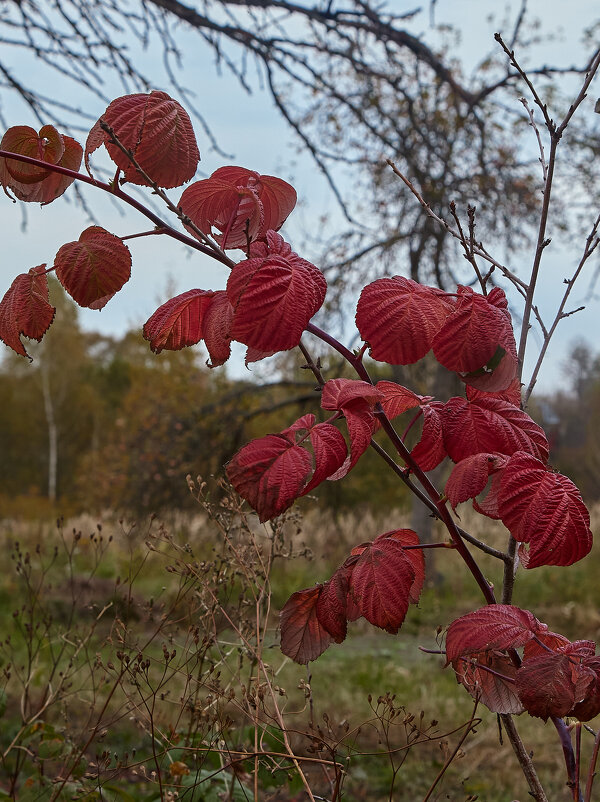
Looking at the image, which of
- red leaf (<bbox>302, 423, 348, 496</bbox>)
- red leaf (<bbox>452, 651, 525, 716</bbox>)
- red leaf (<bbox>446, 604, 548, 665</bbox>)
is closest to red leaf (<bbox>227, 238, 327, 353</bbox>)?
red leaf (<bbox>302, 423, 348, 496</bbox>)

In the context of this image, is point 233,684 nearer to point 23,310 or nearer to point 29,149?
point 23,310

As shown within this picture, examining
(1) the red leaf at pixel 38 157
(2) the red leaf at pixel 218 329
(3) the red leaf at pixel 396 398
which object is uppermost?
(1) the red leaf at pixel 38 157

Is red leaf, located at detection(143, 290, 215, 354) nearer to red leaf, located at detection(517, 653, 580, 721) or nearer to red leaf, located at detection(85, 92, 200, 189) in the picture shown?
red leaf, located at detection(85, 92, 200, 189)

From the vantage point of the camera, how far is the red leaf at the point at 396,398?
106 centimetres

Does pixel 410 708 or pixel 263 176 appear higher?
pixel 263 176

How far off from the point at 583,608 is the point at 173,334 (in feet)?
22.3

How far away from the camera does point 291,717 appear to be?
11.3ft

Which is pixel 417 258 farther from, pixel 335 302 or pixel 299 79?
pixel 299 79

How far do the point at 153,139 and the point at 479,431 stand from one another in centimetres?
60

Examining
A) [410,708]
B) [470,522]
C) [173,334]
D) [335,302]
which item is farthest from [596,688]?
[470,522]

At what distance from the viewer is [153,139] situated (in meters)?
0.93

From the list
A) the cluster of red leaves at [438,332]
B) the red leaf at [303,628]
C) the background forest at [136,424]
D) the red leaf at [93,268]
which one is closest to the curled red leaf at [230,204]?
the red leaf at [93,268]

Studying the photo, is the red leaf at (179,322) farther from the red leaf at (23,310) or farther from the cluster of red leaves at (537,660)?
the cluster of red leaves at (537,660)

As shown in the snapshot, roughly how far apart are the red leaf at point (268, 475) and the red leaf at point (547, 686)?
390 mm
